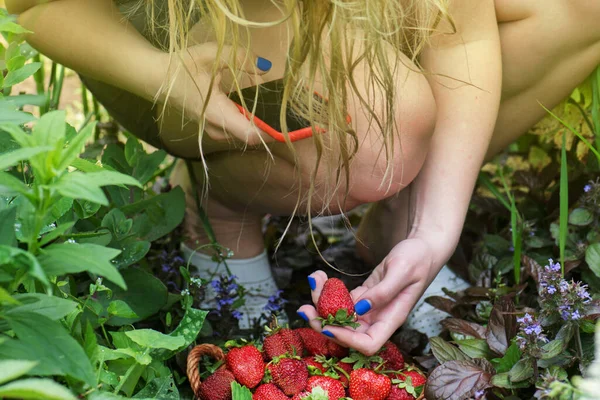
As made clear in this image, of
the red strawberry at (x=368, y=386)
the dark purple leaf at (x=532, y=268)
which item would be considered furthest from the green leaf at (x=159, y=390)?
the dark purple leaf at (x=532, y=268)

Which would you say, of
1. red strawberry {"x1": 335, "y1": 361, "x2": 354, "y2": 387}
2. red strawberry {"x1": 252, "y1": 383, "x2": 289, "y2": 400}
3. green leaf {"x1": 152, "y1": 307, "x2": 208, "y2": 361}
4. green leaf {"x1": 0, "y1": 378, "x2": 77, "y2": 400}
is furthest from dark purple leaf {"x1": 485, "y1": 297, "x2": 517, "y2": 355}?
green leaf {"x1": 0, "y1": 378, "x2": 77, "y2": 400}

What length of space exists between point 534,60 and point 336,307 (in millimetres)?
645

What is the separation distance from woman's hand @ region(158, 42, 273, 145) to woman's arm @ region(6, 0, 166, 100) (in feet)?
0.11

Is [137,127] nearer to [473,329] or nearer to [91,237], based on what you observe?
[91,237]

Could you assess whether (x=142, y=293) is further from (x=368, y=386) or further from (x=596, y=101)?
(x=596, y=101)

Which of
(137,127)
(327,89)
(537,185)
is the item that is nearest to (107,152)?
(137,127)

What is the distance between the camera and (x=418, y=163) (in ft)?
4.62

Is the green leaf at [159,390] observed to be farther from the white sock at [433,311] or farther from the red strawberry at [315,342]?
the white sock at [433,311]

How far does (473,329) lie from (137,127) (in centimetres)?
78

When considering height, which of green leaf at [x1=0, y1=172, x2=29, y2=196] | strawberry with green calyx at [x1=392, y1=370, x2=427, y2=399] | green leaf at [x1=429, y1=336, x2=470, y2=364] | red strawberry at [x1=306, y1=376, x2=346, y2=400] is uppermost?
green leaf at [x1=0, y1=172, x2=29, y2=196]

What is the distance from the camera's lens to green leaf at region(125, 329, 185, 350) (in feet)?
3.26

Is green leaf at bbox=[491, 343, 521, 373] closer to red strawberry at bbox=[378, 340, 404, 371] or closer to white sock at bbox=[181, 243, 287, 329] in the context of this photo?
red strawberry at bbox=[378, 340, 404, 371]

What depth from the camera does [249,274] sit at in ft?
5.58

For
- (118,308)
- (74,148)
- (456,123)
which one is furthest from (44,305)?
(456,123)
